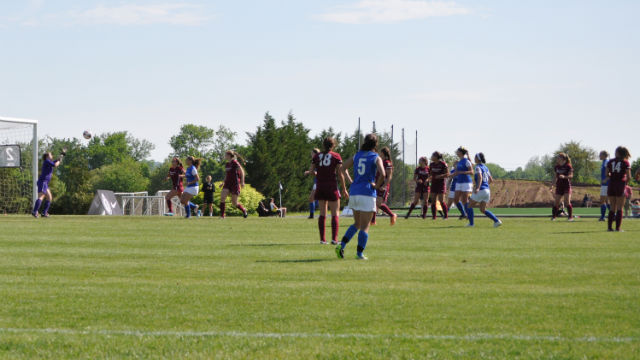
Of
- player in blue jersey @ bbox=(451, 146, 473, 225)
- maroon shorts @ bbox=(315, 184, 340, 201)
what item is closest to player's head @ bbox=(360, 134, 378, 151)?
maroon shorts @ bbox=(315, 184, 340, 201)

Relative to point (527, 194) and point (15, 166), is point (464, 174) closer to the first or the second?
point (15, 166)

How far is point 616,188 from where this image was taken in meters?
18.9

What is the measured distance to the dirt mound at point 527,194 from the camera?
203ft

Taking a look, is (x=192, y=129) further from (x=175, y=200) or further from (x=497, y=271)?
(x=497, y=271)

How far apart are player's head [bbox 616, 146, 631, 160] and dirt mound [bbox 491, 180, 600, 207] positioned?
42.6 m

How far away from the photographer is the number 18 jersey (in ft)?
38.1

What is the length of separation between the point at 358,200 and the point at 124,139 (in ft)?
459

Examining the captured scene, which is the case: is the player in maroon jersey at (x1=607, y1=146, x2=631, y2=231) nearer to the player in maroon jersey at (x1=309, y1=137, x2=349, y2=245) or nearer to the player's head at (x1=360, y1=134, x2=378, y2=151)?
the player in maroon jersey at (x1=309, y1=137, x2=349, y2=245)

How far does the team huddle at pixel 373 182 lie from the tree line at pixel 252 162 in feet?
48.3

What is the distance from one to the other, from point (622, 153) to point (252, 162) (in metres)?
42.4

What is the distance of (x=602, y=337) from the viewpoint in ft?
19.0

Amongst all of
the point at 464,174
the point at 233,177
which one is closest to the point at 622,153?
the point at 464,174

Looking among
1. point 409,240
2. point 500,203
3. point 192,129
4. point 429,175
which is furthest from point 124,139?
point 409,240

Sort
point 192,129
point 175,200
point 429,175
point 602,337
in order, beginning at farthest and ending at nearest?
point 192,129, point 175,200, point 429,175, point 602,337
